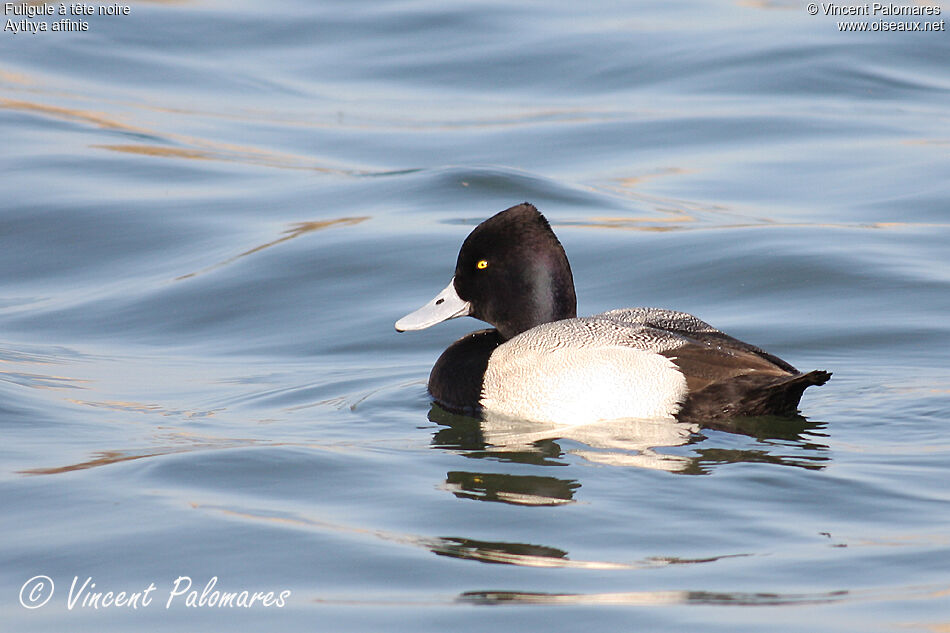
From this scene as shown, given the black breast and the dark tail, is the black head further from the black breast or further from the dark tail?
the dark tail

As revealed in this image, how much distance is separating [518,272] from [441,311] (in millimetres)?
493

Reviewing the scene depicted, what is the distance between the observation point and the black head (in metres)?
6.67

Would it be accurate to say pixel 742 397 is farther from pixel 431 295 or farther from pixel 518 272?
pixel 431 295

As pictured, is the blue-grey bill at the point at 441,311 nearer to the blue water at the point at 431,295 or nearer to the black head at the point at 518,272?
the black head at the point at 518,272

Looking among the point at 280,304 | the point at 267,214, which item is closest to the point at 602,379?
the point at 280,304

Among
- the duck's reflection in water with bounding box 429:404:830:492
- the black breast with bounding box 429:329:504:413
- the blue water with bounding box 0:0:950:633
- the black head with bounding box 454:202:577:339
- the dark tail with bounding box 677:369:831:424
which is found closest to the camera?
the blue water with bounding box 0:0:950:633

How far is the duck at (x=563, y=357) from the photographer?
5957mm

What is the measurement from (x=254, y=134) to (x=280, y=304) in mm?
4559

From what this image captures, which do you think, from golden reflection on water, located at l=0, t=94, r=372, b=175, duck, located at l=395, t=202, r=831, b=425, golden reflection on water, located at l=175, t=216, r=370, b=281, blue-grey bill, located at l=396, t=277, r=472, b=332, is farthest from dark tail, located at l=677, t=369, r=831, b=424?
golden reflection on water, located at l=0, t=94, r=372, b=175

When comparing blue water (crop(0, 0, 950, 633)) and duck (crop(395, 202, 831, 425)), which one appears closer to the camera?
blue water (crop(0, 0, 950, 633))

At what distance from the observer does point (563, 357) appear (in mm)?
6195

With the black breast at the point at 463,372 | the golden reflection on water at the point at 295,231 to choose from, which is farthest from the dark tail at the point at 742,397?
the golden reflection on water at the point at 295,231

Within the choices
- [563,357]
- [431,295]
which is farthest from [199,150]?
[563,357]

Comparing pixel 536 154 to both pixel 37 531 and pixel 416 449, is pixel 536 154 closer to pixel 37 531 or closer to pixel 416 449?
pixel 416 449
